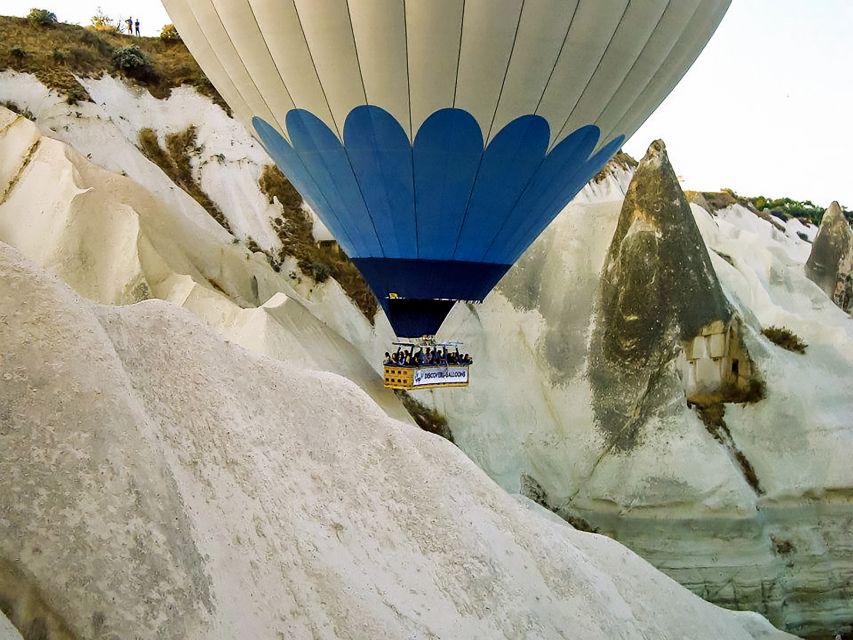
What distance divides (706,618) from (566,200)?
23.9ft

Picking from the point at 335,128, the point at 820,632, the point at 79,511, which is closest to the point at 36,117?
the point at 335,128


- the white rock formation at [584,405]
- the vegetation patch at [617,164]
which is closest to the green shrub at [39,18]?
the white rock formation at [584,405]

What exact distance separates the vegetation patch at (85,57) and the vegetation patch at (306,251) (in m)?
3.76

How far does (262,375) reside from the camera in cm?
888

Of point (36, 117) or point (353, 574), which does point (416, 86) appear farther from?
point (36, 117)

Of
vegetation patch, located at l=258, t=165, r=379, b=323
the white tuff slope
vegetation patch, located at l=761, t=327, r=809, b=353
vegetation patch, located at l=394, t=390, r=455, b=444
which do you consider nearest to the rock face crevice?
vegetation patch, located at l=761, t=327, r=809, b=353

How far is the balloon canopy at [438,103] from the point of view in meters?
11.4

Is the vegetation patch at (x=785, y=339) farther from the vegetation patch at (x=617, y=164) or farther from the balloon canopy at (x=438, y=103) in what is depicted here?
the vegetation patch at (x=617, y=164)

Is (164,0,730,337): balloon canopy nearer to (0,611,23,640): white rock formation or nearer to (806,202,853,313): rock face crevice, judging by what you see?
(0,611,23,640): white rock formation

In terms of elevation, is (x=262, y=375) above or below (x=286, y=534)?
above

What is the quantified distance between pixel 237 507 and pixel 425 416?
40.6 feet

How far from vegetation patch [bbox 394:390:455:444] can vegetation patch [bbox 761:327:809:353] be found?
28.6 ft

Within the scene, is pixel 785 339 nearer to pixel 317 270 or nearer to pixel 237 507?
pixel 317 270

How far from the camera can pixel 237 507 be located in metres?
7.00
